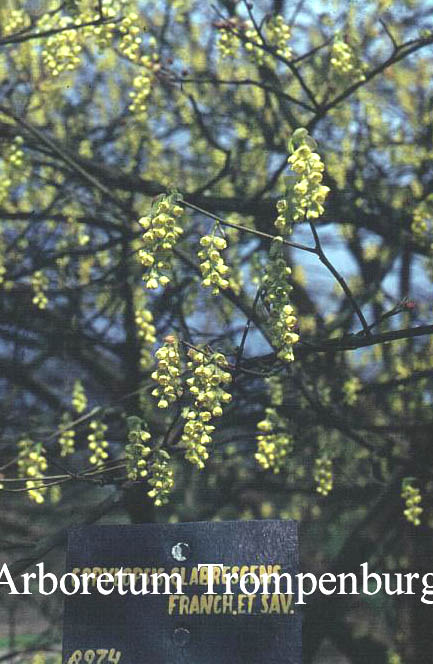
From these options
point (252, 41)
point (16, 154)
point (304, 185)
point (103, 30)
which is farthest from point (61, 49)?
point (304, 185)

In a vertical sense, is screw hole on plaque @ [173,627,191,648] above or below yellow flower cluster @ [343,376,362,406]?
below

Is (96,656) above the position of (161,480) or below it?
below

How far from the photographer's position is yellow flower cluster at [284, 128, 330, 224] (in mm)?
1789

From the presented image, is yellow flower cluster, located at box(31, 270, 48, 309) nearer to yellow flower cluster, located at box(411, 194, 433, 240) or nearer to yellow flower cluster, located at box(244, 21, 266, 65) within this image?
yellow flower cluster, located at box(244, 21, 266, 65)

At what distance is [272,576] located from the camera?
1.57 m

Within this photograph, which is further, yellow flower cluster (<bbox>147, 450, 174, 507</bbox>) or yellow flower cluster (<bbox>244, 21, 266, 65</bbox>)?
yellow flower cluster (<bbox>244, 21, 266, 65</bbox>)

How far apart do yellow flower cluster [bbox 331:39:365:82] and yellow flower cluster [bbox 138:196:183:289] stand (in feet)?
5.40

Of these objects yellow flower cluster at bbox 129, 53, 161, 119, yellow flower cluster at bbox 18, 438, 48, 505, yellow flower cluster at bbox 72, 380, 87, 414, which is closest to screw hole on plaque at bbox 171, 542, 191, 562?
yellow flower cluster at bbox 18, 438, 48, 505

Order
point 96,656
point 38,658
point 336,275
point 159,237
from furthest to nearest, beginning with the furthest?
point 38,658 → point 336,275 → point 159,237 → point 96,656

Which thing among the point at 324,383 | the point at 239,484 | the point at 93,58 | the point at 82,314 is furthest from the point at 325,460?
the point at 93,58

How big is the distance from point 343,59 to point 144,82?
2.76 feet

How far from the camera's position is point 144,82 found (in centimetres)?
377

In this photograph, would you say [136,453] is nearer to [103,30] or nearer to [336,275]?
[336,275]

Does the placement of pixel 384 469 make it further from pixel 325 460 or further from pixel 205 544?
pixel 205 544
